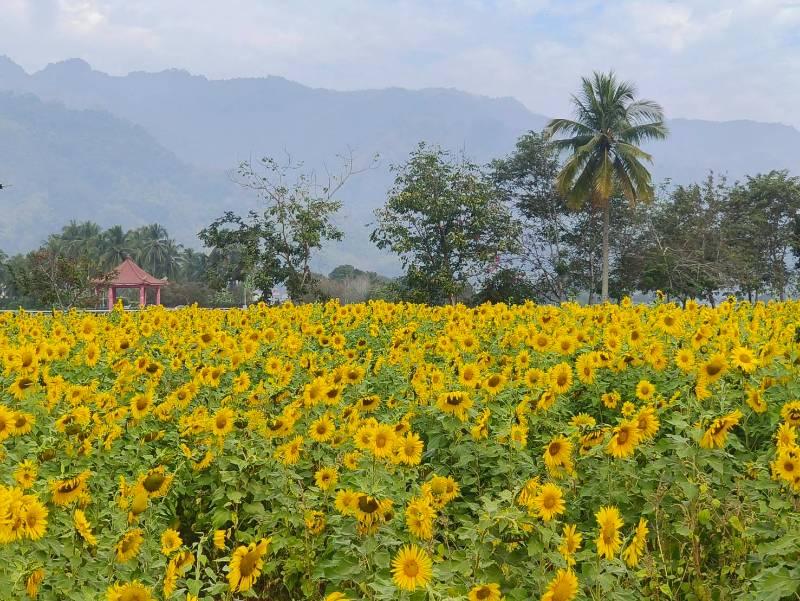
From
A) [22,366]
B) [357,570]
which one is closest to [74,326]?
[22,366]

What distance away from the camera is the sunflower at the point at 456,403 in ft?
11.6

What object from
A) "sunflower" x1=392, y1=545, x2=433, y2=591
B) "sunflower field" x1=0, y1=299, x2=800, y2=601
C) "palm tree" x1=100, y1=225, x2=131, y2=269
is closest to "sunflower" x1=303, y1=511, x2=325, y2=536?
"sunflower field" x1=0, y1=299, x2=800, y2=601

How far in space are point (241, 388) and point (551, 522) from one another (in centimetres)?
262

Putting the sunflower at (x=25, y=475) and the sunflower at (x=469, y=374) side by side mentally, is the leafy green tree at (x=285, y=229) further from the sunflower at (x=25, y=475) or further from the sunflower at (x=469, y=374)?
the sunflower at (x=25, y=475)

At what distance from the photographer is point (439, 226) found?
24.6m

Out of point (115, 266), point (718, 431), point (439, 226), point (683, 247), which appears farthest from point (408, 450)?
point (115, 266)

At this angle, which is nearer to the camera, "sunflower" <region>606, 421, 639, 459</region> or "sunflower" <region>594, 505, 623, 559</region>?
"sunflower" <region>594, 505, 623, 559</region>

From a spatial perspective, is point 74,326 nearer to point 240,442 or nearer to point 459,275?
point 240,442

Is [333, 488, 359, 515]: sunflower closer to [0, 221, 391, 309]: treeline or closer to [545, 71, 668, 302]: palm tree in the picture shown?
[0, 221, 391, 309]: treeline

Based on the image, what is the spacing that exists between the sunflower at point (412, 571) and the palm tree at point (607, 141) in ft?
86.9

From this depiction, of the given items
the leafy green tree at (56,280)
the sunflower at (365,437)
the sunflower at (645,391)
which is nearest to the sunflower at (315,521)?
the sunflower at (365,437)

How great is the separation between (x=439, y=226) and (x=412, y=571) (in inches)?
901

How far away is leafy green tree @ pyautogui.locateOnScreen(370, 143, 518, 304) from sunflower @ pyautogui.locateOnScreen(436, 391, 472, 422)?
20.0 metres

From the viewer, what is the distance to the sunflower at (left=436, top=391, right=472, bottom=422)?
3.52 metres
